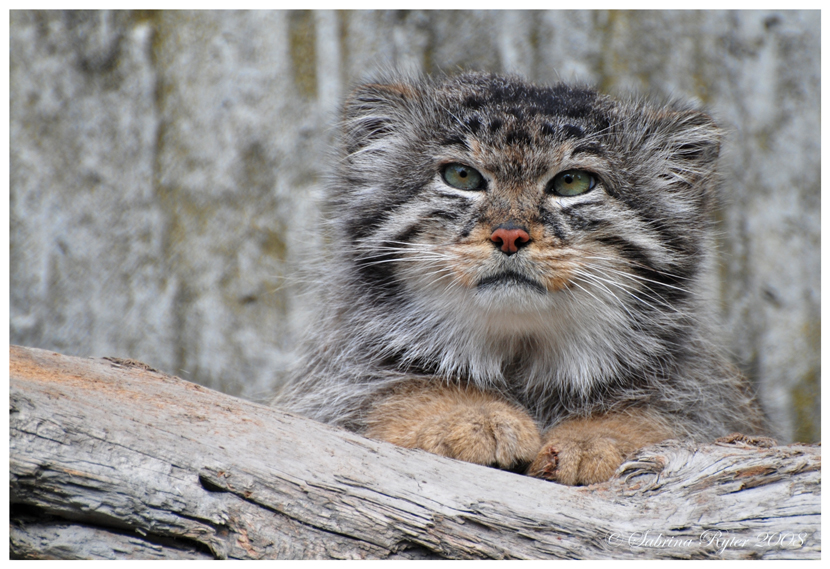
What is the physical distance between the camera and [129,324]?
521 cm

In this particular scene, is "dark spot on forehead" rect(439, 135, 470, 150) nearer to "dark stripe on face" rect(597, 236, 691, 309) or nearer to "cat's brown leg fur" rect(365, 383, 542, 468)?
"dark stripe on face" rect(597, 236, 691, 309)

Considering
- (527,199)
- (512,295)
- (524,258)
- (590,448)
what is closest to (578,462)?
(590,448)

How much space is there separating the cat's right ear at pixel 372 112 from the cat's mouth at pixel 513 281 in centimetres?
115

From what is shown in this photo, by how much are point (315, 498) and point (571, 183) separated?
1.80 m

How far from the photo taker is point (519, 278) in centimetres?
302

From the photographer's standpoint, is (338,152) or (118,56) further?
(118,56)

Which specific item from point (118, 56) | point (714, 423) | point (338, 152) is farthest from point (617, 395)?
point (118, 56)

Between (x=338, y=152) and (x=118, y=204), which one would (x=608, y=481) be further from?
(x=118, y=204)

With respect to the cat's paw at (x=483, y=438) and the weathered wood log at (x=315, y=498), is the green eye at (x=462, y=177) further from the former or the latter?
the weathered wood log at (x=315, y=498)

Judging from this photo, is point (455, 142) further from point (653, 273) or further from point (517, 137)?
point (653, 273)

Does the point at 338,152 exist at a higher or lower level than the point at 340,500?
higher

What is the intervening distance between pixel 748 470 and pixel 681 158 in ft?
5.87

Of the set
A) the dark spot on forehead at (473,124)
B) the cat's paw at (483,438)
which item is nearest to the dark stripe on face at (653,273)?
the dark spot on forehead at (473,124)

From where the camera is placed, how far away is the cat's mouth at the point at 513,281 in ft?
9.91
